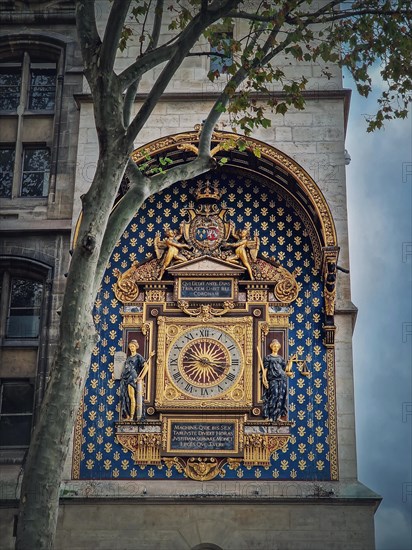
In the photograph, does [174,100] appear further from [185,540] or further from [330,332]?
[185,540]

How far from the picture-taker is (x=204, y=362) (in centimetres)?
1998

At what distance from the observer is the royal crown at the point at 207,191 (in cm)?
2122

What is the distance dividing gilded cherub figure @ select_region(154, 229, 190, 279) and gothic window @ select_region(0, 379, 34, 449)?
326 centimetres

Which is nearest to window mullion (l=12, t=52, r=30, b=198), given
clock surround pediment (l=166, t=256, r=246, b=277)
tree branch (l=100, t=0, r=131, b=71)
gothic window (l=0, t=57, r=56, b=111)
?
gothic window (l=0, t=57, r=56, b=111)

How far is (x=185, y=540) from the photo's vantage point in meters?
18.7

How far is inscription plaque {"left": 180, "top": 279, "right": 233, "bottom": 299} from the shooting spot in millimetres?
20422

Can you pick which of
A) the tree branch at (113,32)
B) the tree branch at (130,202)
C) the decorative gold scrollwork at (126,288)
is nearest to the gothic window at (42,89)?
the decorative gold scrollwork at (126,288)

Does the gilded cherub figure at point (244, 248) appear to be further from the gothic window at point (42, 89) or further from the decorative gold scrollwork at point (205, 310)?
the gothic window at point (42, 89)

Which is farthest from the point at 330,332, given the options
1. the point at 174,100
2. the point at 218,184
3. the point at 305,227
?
the point at 174,100

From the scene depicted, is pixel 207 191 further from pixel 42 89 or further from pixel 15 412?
pixel 15 412

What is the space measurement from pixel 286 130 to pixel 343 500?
699cm

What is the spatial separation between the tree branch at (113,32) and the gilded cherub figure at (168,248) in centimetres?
650

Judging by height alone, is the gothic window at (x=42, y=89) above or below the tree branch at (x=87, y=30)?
above

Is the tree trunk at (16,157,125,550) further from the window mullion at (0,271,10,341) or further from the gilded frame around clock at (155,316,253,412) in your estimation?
the window mullion at (0,271,10,341)
